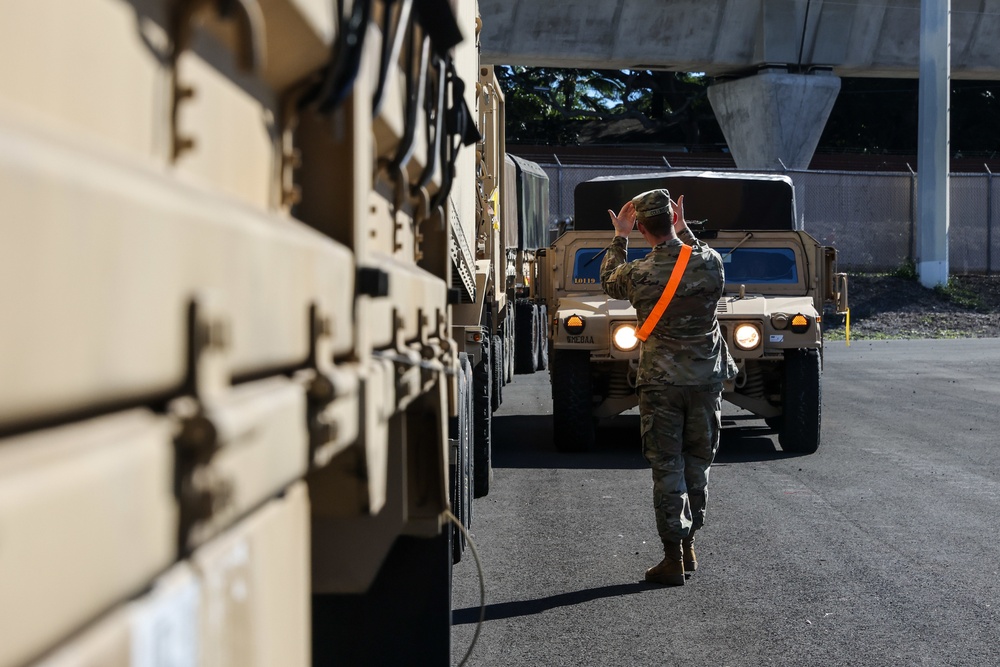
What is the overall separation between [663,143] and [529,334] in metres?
29.7

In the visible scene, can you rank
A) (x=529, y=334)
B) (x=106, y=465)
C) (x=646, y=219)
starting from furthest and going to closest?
(x=529, y=334), (x=646, y=219), (x=106, y=465)

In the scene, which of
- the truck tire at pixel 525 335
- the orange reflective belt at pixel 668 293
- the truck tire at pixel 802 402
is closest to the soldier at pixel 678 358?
the orange reflective belt at pixel 668 293

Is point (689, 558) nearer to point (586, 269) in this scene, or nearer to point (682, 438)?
point (682, 438)

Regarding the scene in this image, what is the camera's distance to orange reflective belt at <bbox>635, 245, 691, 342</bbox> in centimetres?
612

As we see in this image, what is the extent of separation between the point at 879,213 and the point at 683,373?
25.5 m

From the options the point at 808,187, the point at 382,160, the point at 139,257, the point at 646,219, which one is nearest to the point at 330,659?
the point at 382,160

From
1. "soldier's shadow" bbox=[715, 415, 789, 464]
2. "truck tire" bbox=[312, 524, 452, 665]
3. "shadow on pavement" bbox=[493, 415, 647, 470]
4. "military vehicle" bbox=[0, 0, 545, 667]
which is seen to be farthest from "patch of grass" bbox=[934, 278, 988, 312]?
"military vehicle" bbox=[0, 0, 545, 667]

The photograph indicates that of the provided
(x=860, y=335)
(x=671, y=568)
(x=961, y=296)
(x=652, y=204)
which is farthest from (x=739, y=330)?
(x=961, y=296)

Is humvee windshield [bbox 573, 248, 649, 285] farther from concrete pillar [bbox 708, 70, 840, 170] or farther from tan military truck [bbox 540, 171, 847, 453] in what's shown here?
concrete pillar [bbox 708, 70, 840, 170]

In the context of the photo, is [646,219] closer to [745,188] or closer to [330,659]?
[330,659]

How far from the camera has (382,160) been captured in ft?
9.30

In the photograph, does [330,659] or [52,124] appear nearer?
[52,124]

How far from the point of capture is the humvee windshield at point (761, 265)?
10.9 meters

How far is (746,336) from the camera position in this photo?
385 inches
